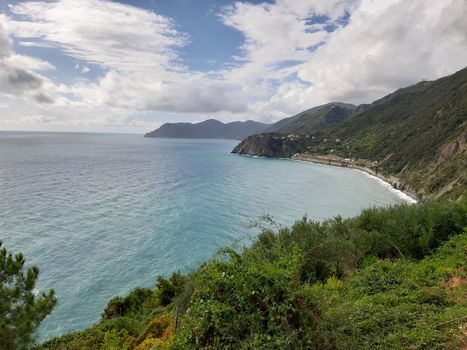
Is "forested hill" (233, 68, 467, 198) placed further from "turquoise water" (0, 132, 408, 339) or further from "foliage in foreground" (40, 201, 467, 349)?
"foliage in foreground" (40, 201, 467, 349)

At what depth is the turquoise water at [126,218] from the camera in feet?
100

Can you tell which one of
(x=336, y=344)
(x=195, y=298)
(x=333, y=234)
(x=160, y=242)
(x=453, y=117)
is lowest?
(x=160, y=242)

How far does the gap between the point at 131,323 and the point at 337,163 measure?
5332 inches

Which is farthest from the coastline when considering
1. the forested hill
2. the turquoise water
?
the turquoise water

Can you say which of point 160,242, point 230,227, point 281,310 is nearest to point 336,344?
point 281,310

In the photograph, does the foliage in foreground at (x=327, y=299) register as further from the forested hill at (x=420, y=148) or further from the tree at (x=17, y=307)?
the forested hill at (x=420, y=148)

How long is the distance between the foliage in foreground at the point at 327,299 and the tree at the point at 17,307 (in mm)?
4941

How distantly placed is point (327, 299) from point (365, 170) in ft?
394

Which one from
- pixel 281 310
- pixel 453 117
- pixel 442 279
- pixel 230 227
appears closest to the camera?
pixel 281 310

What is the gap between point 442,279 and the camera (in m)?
13.9

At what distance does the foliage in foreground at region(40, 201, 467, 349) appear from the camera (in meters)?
7.13

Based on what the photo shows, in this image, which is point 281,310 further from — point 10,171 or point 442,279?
point 10,171

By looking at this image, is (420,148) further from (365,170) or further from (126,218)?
(126,218)

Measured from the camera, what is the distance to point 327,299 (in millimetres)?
10945
